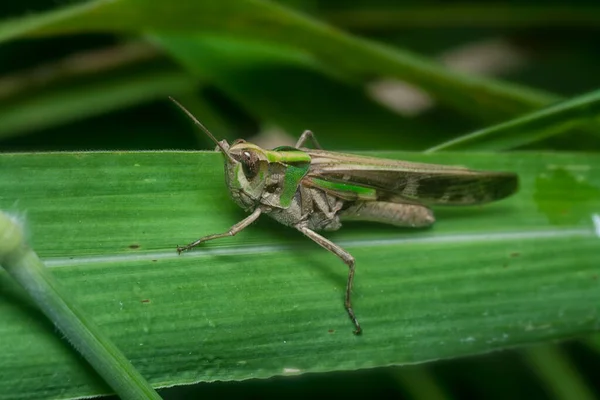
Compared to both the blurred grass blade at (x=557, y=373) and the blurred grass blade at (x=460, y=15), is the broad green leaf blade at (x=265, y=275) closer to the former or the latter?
the blurred grass blade at (x=557, y=373)

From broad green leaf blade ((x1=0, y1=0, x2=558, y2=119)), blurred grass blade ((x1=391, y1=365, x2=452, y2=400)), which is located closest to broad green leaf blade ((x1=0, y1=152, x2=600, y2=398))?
broad green leaf blade ((x1=0, y1=0, x2=558, y2=119))

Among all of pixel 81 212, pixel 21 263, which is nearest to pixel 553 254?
pixel 81 212

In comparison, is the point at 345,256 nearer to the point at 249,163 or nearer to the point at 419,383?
the point at 249,163

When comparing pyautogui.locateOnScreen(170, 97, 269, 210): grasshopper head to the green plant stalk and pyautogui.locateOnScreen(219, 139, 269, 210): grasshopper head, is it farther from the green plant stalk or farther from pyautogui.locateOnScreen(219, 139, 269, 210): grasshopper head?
the green plant stalk

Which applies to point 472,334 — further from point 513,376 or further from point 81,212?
point 81,212

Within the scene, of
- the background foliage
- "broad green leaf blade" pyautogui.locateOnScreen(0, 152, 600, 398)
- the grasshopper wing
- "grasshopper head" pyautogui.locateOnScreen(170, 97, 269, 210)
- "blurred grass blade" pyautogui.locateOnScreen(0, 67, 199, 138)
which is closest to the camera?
"broad green leaf blade" pyautogui.locateOnScreen(0, 152, 600, 398)

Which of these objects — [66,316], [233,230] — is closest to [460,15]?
[233,230]
